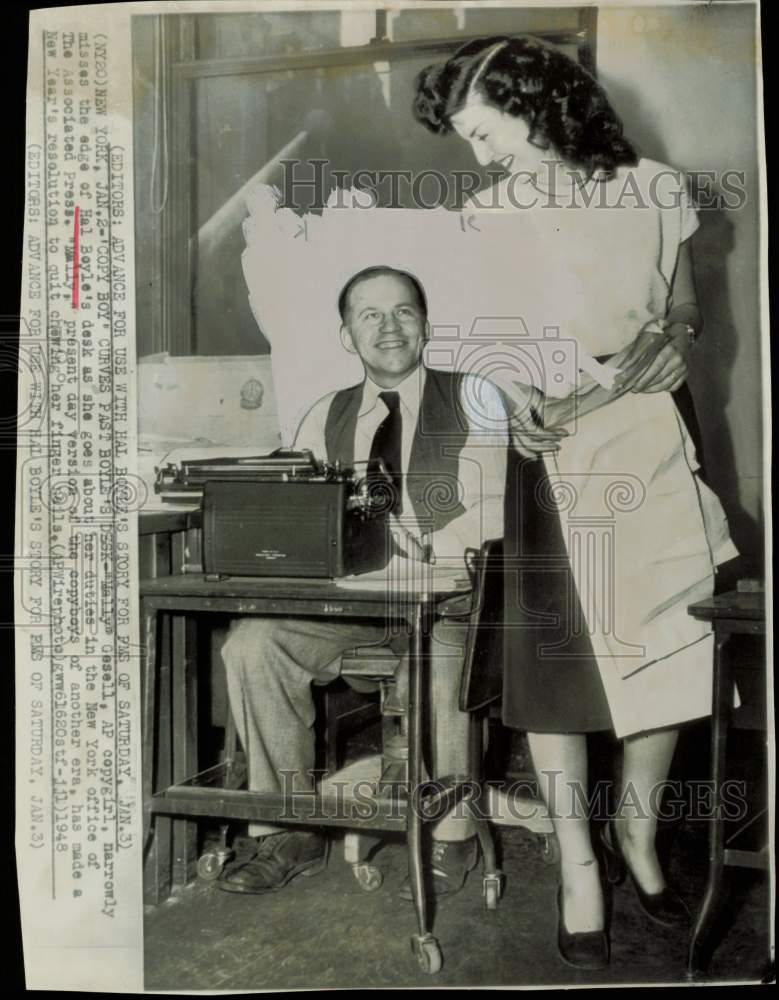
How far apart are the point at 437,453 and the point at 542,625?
423 millimetres

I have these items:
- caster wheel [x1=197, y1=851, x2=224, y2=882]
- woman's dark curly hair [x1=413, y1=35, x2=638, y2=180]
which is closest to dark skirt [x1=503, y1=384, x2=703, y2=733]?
woman's dark curly hair [x1=413, y1=35, x2=638, y2=180]

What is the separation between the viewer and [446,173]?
233cm

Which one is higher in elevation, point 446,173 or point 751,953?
point 446,173

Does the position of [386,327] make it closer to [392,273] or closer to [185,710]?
[392,273]

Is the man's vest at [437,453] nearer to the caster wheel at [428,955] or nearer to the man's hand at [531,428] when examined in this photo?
the man's hand at [531,428]

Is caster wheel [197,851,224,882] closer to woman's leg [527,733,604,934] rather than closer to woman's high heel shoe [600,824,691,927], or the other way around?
woman's leg [527,733,604,934]

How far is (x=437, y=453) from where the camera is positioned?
2402mm

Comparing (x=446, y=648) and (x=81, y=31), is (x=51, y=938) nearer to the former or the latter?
(x=446, y=648)

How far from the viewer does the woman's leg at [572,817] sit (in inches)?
91.4

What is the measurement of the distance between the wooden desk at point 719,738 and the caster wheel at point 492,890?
1.33ft

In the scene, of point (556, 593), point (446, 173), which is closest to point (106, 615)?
point (556, 593)

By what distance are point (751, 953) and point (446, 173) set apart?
5.69 feet
